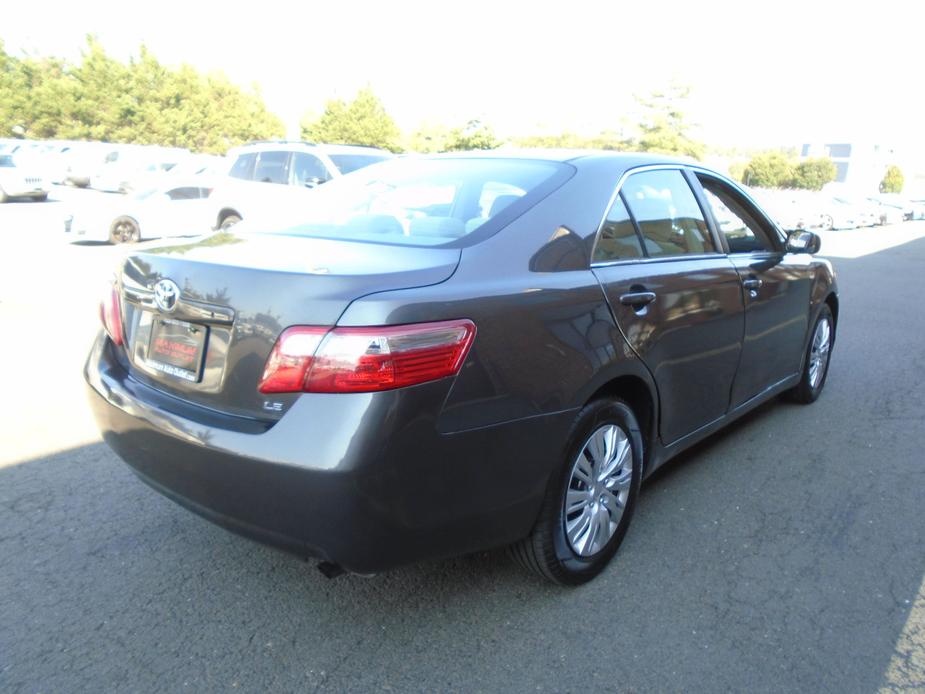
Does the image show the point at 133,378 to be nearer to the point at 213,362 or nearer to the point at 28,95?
the point at 213,362

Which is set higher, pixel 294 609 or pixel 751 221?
pixel 751 221

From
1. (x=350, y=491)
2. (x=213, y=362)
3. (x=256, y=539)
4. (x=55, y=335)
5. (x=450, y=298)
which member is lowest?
(x=55, y=335)

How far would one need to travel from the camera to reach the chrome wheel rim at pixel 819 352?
515 cm

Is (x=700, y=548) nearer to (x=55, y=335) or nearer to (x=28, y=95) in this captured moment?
(x=55, y=335)

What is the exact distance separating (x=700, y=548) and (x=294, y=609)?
174cm

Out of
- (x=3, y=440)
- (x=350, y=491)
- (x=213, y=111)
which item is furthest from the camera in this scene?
(x=213, y=111)

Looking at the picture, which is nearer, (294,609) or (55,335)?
(294,609)

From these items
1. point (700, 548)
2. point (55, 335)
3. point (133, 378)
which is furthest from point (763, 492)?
point (55, 335)

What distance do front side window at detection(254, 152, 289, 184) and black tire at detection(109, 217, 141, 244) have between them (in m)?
2.89

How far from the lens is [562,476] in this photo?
266 cm

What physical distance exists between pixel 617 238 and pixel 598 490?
1014 millimetres

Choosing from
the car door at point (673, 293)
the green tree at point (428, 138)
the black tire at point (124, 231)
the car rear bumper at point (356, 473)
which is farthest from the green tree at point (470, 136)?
the car rear bumper at point (356, 473)

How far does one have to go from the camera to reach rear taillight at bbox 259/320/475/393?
2.09 metres

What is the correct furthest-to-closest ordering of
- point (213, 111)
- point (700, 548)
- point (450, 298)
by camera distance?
1. point (213, 111)
2. point (700, 548)
3. point (450, 298)
